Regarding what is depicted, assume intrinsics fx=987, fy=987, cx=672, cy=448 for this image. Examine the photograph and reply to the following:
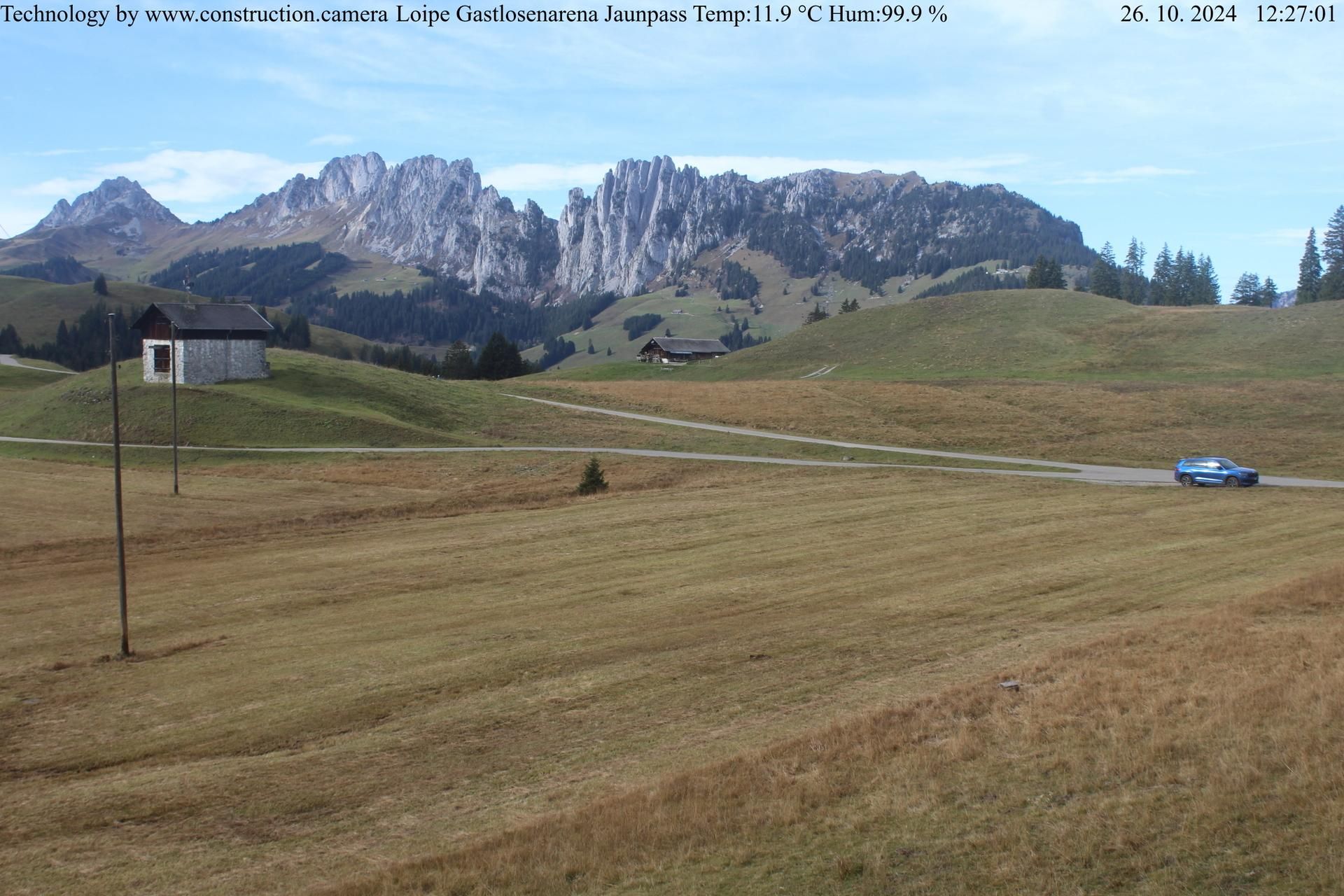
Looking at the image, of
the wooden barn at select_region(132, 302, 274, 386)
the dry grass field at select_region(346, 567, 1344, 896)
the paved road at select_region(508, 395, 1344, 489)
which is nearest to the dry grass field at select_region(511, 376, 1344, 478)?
the paved road at select_region(508, 395, 1344, 489)

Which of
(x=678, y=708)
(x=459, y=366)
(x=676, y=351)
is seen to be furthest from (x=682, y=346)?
(x=678, y=708)

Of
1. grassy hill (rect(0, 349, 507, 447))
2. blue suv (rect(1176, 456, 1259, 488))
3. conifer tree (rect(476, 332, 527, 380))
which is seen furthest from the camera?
conifer tree (rect(476, 332, 527, 380))

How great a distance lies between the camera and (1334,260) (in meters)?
178

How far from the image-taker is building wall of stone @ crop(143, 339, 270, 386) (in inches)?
3410

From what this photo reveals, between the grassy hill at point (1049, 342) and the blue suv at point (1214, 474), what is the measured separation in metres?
64.1

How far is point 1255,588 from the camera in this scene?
1119 inches

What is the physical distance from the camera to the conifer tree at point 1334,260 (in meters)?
169

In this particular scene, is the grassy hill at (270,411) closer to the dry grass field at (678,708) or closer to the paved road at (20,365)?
the dry grass field at (678,708)

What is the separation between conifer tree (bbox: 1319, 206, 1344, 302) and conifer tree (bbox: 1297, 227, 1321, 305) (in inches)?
54.9

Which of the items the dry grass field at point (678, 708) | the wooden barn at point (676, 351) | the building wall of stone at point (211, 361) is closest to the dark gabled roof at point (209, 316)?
the building wall of stone at point (211, 361)

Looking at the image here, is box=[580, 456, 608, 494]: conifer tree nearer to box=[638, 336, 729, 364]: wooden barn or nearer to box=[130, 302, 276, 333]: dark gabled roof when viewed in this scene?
box=[130, 302, 276, 333]: dark gabled roof

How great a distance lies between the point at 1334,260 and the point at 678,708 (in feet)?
661

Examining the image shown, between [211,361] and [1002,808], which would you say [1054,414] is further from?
[1002,808]

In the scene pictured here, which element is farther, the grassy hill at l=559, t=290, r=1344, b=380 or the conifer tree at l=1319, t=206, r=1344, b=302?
the conifer tree at l=1319, t=206, r=1344, b=302
